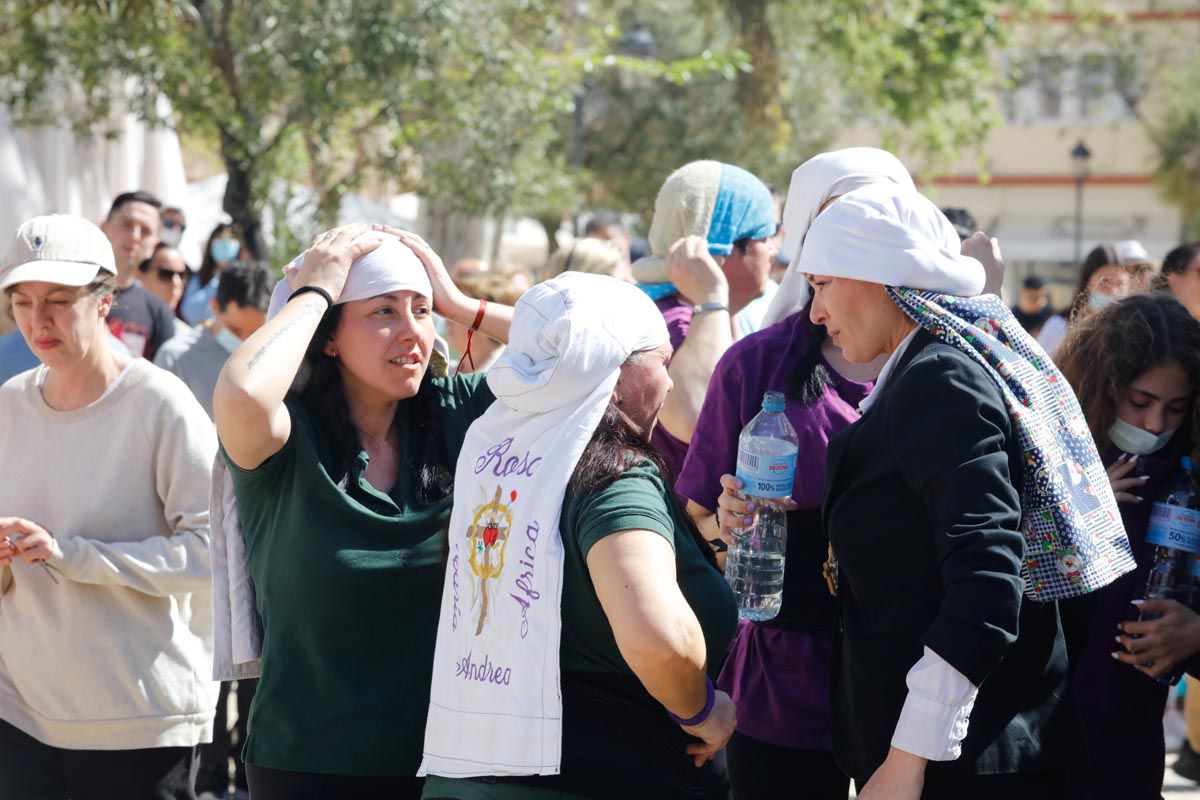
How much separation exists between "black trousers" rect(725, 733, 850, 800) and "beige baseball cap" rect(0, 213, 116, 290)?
7.37 feet

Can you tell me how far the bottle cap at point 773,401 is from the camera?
354 cm

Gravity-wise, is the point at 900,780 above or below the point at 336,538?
below

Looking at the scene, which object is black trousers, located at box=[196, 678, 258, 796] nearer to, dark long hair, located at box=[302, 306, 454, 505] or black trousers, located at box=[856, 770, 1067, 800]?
dark long hair, located at box=[302, 306, 454, 505]

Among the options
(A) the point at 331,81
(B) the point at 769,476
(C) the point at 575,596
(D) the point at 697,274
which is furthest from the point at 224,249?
(C) the point at 575,596

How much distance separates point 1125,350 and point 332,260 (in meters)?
1.98

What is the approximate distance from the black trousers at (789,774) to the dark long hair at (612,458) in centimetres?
83

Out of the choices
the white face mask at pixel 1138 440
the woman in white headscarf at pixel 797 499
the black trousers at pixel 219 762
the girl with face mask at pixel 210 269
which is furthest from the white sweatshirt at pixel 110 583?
the girl with face mask at pixel 210 269

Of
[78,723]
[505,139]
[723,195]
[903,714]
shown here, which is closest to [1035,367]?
[903,714]

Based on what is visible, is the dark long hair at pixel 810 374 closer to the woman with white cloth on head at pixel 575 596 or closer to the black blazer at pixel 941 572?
the black blazer at pixel 941 572

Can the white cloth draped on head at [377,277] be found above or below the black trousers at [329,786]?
above

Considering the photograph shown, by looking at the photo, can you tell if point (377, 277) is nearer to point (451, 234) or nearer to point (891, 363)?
point (891, 363)

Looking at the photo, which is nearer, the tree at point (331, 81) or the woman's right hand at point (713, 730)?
the woman's right hand at point (713, 730)

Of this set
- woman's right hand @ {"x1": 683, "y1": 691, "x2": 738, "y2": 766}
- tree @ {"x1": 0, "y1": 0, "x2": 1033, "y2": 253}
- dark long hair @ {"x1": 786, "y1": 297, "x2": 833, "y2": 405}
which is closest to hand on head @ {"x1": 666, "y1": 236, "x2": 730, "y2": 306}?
dark long hair @ {"x1": 786, "y1": 297, "x2": 833, "y2": 405}

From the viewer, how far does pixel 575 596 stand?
2.77 metres
